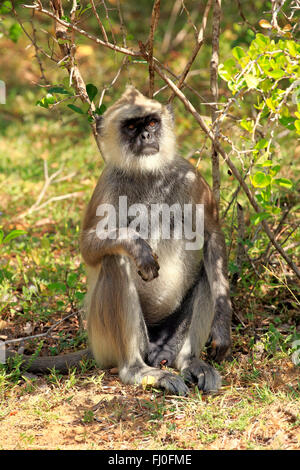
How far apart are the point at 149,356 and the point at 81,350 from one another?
0.54 m

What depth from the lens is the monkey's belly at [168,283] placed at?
4.60 m

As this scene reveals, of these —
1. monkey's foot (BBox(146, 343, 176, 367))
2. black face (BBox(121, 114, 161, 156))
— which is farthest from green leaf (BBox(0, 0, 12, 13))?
monkey's foot (BBox(146, 343, 176, 367))

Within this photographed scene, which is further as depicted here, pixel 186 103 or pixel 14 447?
pixel 186 103

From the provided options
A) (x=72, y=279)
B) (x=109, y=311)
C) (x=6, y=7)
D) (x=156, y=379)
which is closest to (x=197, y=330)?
(x=156, y=379)

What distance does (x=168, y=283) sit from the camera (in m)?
4.64

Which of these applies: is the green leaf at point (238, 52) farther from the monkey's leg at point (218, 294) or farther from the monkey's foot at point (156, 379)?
the monkey's foot at point (156, 379)

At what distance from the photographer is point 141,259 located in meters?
4.12

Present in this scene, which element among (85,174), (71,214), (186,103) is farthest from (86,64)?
(186,103)

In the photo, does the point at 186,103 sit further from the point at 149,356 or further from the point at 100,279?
the point at 149,356

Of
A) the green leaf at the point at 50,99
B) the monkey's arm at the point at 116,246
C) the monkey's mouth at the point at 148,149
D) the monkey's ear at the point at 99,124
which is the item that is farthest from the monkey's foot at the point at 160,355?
the green leaf at the point at 50,99

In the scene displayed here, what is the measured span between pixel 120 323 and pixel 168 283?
1.63 ft

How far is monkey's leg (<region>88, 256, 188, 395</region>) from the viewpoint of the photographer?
14.2 feet

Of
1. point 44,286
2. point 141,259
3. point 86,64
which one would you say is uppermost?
point 86,64

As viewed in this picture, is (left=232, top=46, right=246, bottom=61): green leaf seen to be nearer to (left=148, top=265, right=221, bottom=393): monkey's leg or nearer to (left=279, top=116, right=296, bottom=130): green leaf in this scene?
(left=279, top=116, right=296, bottom=130): green leaf
